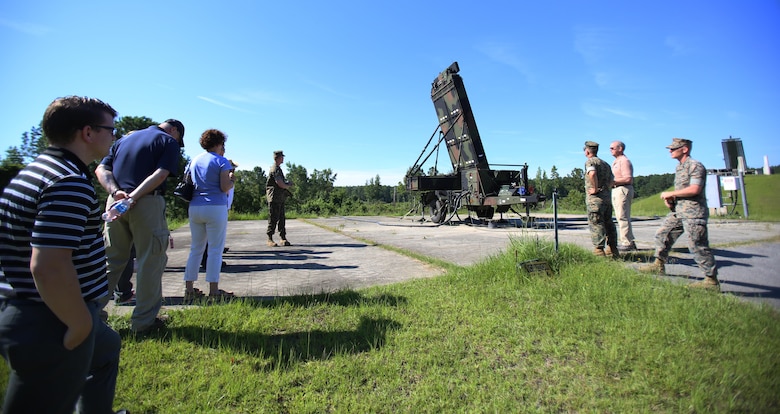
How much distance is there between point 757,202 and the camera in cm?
555

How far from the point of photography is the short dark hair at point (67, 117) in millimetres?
1363

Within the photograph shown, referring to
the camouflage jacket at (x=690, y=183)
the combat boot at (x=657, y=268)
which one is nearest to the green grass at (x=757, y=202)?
the camouflage jacket at (x=690, y=183)

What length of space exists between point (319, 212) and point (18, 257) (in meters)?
24.0

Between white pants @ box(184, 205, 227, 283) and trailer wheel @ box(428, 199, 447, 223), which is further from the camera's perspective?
trailer wheel @ box(428, 199, 447, 223)

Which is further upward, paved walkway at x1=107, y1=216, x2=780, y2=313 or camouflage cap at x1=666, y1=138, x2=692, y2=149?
camouflage cap at x1=666, y1=138, x2=692, y2=149

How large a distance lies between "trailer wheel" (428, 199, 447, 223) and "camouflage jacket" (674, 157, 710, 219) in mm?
8141

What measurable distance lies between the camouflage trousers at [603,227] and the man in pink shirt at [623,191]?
86 centimetres

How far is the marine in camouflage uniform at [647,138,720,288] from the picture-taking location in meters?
3.36

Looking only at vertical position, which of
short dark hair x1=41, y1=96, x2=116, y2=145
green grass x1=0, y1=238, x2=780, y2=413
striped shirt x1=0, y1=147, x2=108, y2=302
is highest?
short dark hair x1=41, y1=96, x2=116, y2=145

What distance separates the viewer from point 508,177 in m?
11.1

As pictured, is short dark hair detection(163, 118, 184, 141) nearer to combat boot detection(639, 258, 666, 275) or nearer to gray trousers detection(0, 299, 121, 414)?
gray trousers detection(0, 299, 121, 414)

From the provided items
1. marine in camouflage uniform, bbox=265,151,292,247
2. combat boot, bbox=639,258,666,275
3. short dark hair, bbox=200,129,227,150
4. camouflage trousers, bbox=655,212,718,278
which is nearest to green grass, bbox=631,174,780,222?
camouflage trousers, bbox=655,212,718,278

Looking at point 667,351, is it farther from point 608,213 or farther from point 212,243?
point 212,243

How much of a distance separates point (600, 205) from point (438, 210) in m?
7.17
